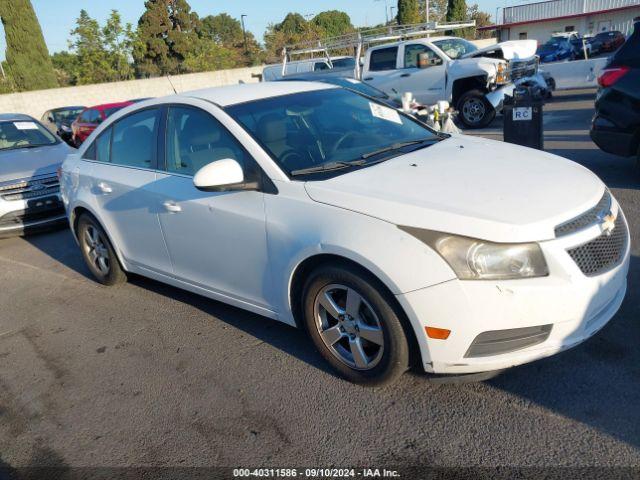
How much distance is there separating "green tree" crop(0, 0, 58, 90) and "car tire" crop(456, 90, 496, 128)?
31277 mm

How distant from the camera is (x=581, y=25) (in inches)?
1719

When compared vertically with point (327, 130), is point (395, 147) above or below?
below

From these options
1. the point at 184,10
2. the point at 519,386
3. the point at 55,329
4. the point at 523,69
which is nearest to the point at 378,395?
the point at 519,386

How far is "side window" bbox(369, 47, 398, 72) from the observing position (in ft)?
44.9

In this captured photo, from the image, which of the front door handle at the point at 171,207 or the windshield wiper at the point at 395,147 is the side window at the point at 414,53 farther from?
the front door handle at the point at 171,207

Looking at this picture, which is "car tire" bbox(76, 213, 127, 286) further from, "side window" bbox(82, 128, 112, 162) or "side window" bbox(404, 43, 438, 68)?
"side window" bbox(404, 43, 438, 68)

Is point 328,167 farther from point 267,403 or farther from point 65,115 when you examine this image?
point 65,115

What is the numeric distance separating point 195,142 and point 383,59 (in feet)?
36.3

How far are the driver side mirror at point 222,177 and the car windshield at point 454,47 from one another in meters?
11.1

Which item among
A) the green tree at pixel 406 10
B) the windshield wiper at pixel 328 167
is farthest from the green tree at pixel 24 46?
the windshield wiper at pixel 328 167

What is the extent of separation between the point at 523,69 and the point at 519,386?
11.7 m

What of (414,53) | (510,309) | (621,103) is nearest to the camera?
(510,309)

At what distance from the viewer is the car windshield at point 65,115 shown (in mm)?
19861

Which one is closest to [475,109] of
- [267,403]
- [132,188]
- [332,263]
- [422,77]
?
[422,77]
